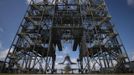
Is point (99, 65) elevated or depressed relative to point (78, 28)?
depressed

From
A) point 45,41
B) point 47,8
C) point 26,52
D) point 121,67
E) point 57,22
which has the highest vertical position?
point 47,8

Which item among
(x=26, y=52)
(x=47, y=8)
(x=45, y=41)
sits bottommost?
(x=26, y=52)

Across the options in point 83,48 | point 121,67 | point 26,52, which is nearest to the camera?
point 121,67

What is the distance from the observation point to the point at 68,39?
1641 inches

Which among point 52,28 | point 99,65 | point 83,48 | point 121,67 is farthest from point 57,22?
point 121,67

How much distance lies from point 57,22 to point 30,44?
8.05m

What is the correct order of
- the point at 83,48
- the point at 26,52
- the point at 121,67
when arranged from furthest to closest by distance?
the point at 83,48, the point at 26,52, the point at 121,67

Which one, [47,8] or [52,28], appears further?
[47,8]

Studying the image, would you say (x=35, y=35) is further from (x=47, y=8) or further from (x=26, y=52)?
(x=47, y=8)

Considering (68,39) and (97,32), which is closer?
(97,32)

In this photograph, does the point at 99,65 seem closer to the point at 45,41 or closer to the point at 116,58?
the point at 116,58

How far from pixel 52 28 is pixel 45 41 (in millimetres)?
3315

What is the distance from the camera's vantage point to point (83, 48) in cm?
4050

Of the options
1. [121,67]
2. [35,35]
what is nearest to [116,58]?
[121,67]
